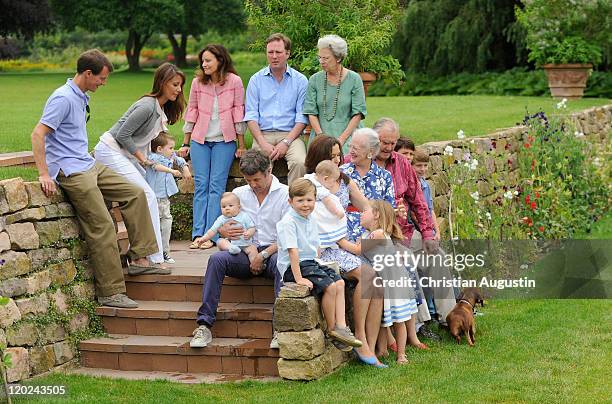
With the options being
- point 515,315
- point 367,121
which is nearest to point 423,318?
point 515,315

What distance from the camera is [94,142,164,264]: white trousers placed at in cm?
805

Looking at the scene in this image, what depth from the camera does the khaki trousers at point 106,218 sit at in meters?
7.57

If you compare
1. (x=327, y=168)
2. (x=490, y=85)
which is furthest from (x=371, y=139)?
(x=490, y=85)

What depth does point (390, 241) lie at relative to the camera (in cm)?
751

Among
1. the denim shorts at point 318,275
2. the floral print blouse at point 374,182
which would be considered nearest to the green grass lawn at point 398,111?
the floral print blouse at point 374,182

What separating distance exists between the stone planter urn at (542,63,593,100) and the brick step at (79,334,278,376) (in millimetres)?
12859

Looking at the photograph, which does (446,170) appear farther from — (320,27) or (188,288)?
(188,288)

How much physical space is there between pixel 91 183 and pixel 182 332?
Result: 4.15ft

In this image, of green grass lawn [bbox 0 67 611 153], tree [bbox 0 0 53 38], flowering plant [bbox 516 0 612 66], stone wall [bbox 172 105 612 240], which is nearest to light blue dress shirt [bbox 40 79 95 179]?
stone wall [bbox 172 105 612 240]

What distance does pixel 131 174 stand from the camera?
8070mm

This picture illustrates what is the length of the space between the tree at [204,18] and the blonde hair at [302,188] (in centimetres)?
3175

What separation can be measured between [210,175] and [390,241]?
2.36m

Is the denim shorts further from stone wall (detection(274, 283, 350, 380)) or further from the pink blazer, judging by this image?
the pink blazer

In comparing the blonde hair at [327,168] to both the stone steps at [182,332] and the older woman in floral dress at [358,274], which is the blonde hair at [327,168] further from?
the stone steps at [182,332]
